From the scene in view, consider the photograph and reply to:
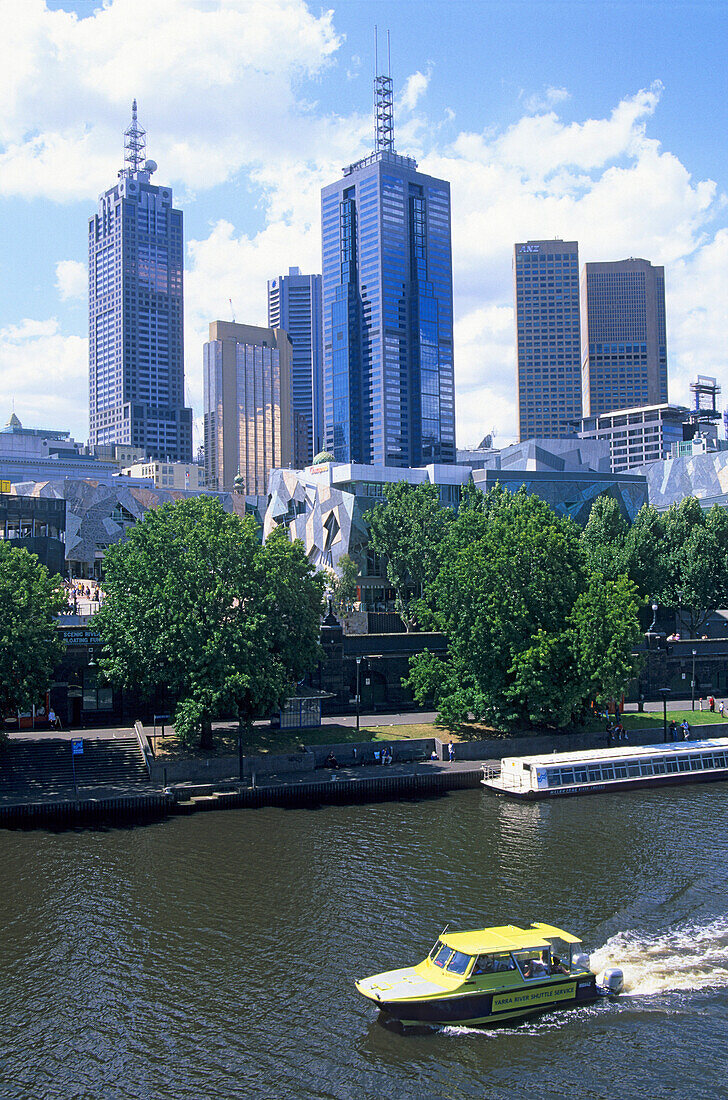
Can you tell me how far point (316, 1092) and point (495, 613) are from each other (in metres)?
44.0

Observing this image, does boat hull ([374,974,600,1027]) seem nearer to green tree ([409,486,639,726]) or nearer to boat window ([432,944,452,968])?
boat window ([432,944,452,968])

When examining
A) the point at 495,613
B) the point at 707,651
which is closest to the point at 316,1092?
the point at 495,613

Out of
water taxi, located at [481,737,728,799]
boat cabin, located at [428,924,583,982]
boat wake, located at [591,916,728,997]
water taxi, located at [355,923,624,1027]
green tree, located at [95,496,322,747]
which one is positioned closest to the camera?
water taxi, located at [355,923,624,1027]

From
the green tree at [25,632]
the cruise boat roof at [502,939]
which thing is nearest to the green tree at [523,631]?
the green tree at [25,632]

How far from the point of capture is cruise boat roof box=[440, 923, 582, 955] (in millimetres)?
30828

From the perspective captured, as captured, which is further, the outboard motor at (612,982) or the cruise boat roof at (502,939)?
the outboard motor at (612,982)

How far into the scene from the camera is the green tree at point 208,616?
58344 millimetres

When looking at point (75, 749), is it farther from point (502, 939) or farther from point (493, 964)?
point (493, 964)

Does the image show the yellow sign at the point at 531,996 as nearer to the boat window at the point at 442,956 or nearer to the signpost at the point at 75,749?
the boat window at the point at 442,956

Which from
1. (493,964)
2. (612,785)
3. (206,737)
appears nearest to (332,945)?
(493,964)

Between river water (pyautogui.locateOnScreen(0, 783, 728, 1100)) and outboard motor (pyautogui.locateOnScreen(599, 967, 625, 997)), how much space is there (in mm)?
645

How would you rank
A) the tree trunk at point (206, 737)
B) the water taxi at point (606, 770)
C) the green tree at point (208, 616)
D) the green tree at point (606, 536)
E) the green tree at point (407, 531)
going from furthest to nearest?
1. the green tree at point (606, 536)
2. the green tree at point (407, 531)
3. the tree trunk at point (206, 737)
4. the green tree at point (208, 616)
5. the water taxi at point (606, 770)

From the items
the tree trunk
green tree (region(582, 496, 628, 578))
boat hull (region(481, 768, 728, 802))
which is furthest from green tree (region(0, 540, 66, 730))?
green tree (region(582, 496, 628, 578))

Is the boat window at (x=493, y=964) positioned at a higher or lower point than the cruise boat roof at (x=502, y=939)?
lower
